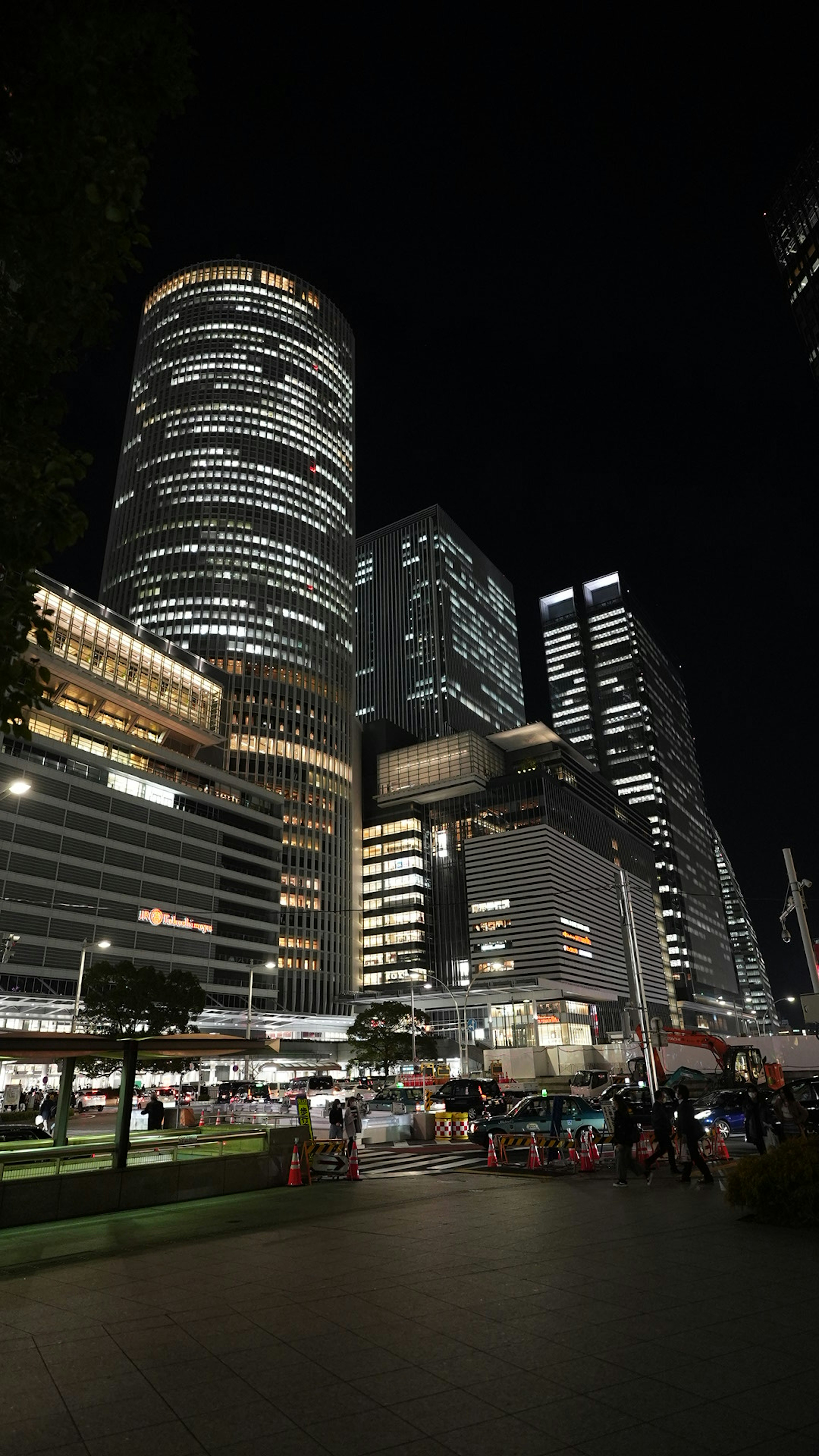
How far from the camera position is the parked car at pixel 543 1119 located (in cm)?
2877

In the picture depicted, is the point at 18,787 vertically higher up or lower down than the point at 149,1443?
higher up

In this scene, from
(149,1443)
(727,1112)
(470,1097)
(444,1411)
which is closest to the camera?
(149,1443)

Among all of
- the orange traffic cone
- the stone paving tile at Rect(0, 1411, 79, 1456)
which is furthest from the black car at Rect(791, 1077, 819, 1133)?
the stone paving tile at Rect(0, 1411, 79, 1456)

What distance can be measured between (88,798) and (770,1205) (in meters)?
83.4

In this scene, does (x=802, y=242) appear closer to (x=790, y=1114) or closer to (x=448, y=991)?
(x=448, y=991)

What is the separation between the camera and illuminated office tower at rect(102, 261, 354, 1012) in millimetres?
139250

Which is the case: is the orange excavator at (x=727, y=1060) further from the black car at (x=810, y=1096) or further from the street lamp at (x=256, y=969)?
the street lamp at (x=256, y=969)

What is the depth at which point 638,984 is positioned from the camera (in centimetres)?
3881

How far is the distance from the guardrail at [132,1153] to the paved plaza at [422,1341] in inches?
106

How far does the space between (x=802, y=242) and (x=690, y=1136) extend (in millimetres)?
151489

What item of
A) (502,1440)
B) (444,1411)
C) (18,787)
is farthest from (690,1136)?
(18,787)

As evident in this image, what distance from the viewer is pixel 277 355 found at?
166125 mm

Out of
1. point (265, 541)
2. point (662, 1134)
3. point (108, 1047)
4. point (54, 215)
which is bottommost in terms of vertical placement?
point (662, 1134)

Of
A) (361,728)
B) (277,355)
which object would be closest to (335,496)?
(277,355)
